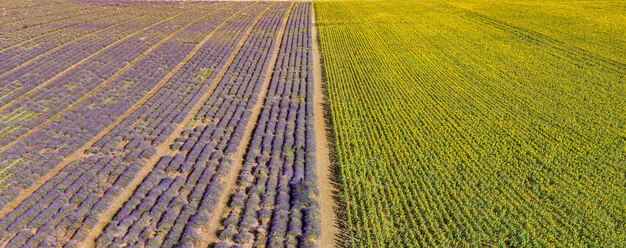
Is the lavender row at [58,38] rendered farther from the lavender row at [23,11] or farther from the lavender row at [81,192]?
the lavender row at [81,192]

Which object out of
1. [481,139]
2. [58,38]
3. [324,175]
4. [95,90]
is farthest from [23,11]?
[481,139]

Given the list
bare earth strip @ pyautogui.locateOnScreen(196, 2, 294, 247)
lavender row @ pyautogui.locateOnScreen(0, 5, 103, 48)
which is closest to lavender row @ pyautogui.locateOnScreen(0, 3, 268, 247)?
bare earth strip @ pyautogui.locateOnScreen(196, 2, 294, 247)

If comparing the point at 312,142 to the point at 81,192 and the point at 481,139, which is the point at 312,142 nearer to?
the point at 481,139

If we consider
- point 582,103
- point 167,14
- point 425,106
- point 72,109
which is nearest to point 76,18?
point 167,14

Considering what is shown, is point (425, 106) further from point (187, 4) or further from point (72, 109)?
point (187, 4)

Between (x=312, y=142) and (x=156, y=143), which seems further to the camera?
(x=312, y=142)
